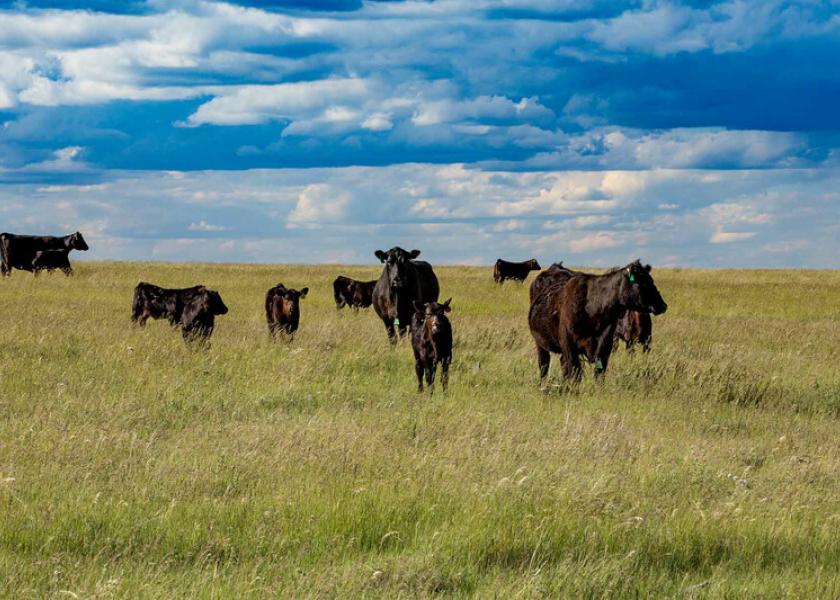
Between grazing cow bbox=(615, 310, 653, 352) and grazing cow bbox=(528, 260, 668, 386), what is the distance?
3474mm

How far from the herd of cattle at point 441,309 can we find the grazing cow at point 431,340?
0.01 metres

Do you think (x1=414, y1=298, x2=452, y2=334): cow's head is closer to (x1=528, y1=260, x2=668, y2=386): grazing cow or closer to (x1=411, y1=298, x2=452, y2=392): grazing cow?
(x1=411, y1=298, x2=452, y2=392): grazing cow

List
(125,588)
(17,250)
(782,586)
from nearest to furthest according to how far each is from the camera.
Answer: (125,588), (782,586), (17,250)

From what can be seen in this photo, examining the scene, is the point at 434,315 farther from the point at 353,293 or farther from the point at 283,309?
the point at 353,293

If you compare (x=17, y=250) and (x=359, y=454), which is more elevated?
(x=17, y=250)

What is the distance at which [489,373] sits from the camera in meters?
14.5

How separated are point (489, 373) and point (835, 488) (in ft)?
21.4

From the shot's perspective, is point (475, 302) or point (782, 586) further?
point (475, 302)

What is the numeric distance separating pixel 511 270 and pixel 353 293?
19.6 meters

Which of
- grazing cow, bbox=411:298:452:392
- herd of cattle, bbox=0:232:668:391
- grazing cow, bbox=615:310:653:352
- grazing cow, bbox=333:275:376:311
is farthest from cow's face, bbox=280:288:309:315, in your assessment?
grazing cow, bbox=333:275:376:311

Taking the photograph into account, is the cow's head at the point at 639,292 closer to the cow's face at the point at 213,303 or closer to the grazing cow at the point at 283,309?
the grazing cow at the point at 283,309

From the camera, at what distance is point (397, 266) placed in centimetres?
1788

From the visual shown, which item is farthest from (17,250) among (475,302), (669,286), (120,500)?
(120,500)

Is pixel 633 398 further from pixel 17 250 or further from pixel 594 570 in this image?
pixel 17 250
